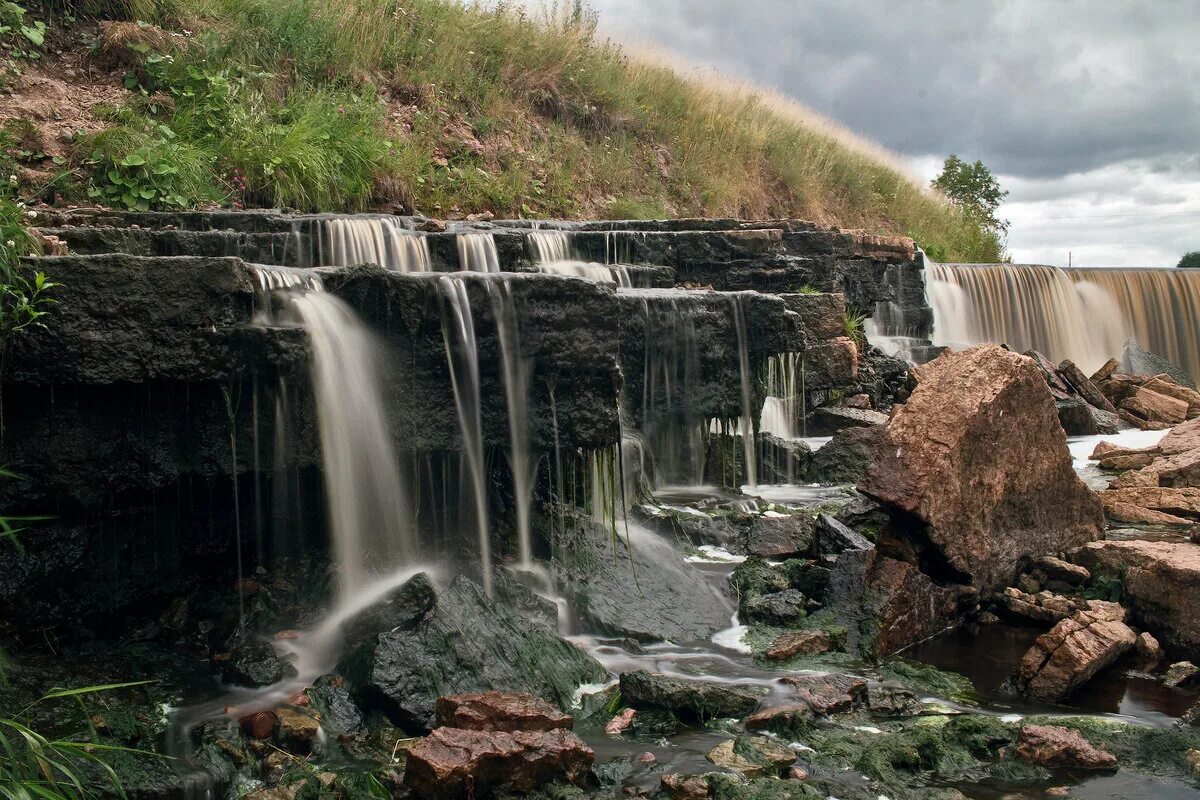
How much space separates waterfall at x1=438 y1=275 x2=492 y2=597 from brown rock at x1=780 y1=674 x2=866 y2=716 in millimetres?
1940

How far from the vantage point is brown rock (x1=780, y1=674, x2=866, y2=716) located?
462 centimetres

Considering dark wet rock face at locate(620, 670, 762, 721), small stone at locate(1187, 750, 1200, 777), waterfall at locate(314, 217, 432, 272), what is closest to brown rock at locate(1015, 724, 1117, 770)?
small stone at locate(1187, 750, 1200, 777)

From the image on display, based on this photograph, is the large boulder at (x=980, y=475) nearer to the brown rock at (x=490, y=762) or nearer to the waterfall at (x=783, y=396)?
the brown rock at (x=490, y=762)

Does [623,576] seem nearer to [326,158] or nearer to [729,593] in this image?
[729,593]

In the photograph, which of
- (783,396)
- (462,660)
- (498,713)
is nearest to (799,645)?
(462,660)

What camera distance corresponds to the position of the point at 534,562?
6410 mm

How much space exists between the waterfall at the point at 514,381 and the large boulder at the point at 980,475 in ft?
7.14

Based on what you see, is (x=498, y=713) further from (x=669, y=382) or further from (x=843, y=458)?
(x=843, y=458)

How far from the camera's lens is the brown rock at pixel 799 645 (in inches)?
210

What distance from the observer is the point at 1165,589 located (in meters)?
5.61

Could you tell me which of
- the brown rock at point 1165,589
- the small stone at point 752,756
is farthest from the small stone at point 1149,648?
the small stone at point 752,756

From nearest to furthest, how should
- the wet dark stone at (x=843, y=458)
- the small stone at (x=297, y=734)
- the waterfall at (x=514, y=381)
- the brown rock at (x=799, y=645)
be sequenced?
the small stone at (x=297, y=734), the brown rock at (x=799, y=645), the waterfall at (x=514, y=381), the wet dark stone at (x=843, y=458)

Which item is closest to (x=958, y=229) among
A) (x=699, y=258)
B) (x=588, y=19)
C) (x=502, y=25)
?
(x=588, y=19)

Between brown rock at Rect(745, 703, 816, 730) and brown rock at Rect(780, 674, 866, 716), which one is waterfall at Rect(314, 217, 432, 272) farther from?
brown rock at Rect(745, 703, 816, 730)
